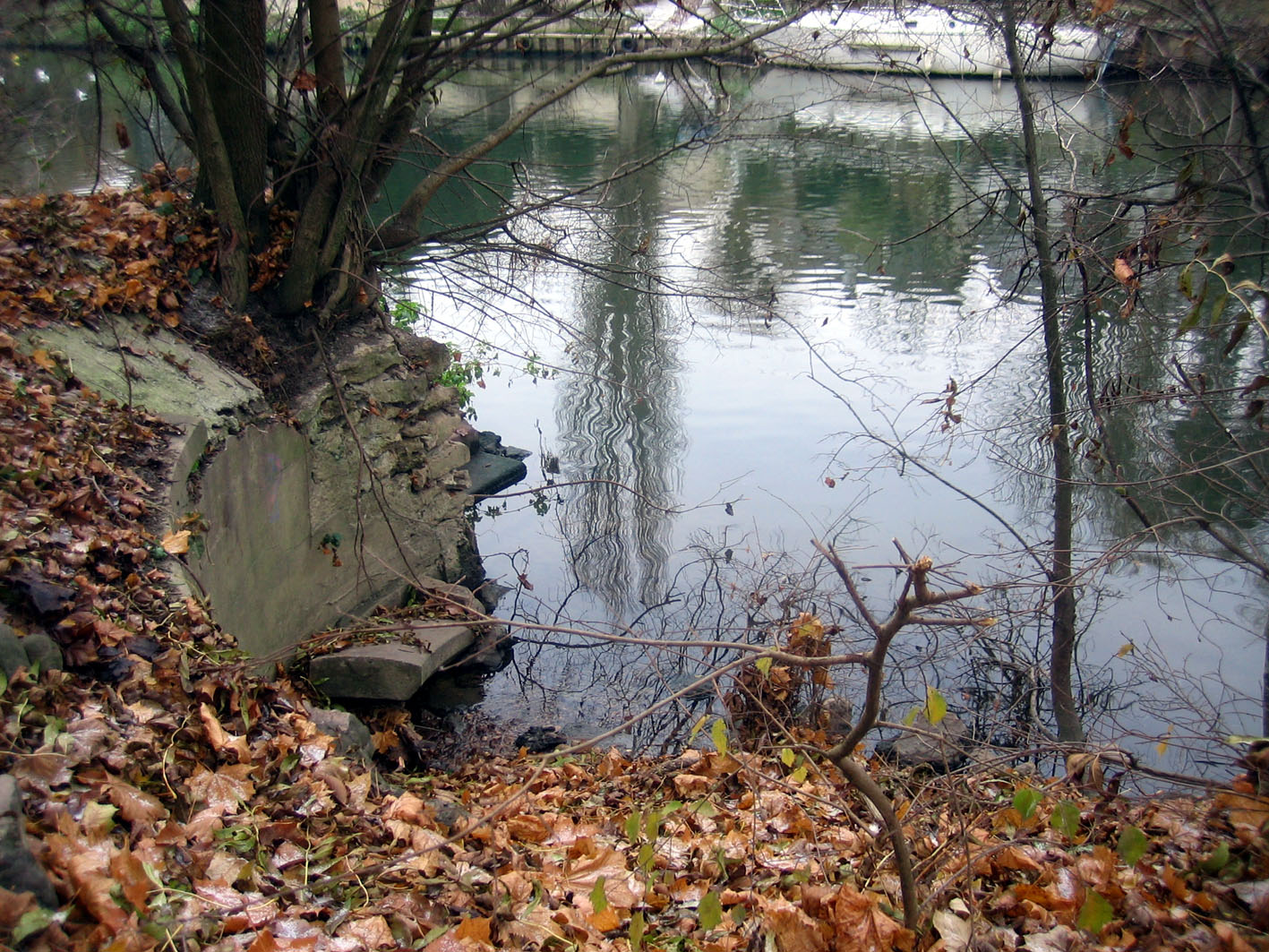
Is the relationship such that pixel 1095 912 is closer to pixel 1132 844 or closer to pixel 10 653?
pixel 1132 844

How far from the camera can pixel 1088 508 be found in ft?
26.4

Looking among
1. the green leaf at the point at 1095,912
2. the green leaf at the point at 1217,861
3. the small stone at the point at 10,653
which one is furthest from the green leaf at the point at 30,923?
the green leaf at the point at 1217,861

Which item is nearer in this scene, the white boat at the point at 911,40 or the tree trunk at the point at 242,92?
the tree trunk at the point at 242,92

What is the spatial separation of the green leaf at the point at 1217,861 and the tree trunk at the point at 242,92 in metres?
5.75

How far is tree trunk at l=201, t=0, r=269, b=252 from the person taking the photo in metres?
5.54

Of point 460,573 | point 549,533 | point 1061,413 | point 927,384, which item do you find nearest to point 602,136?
point 927,384

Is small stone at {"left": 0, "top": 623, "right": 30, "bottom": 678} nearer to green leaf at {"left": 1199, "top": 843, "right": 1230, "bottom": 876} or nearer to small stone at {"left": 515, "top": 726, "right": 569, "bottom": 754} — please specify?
green leaf at {"left": 1199, "top": 843, "right": 1230, "bottom": 876}

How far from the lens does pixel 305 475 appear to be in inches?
235

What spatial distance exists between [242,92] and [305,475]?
90.1 inches

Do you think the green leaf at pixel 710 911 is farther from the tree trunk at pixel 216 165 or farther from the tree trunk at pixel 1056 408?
the tree trunk at pixel 216 165

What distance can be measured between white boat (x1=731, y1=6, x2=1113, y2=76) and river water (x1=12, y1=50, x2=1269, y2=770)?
9.2 inches

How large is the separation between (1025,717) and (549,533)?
4.76 meters

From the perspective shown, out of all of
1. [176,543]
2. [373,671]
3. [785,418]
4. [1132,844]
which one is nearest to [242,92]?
[176,543]

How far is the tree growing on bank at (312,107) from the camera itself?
221 inches
